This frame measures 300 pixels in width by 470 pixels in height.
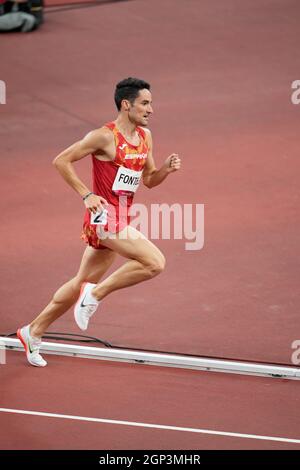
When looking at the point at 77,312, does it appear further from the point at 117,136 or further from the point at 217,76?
the point at 217,76

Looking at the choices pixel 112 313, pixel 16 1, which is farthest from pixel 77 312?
pixel 16 1

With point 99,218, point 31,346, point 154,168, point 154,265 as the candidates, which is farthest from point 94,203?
point 31,346

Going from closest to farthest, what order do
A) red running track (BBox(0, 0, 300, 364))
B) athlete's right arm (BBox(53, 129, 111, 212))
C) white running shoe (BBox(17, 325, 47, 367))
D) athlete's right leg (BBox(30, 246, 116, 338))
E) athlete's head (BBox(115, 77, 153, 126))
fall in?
athlete's right arm (BBox(53, 129, 111, 212))
athlete's head (BBox(115, 77, 153, 126))
athlete's right leg (BBox(30, 246, 116, 338))
white running shoe (BBox(17, 325, 47, 367))
red running track (BBox(0, 0, 300, 364))

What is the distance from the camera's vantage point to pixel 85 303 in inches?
345

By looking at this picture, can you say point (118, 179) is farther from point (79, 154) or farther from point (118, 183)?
point (79, 154)

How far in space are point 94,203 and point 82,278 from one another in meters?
0.85

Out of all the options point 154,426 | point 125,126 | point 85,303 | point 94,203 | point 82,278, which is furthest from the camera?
point 82,278

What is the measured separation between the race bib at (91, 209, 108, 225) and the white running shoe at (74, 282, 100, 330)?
59 centimetres

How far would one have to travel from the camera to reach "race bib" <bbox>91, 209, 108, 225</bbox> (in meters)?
8.36

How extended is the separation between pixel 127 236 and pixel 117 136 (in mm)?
781

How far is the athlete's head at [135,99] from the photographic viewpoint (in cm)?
850

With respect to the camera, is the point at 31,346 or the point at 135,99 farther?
the point at 31,346

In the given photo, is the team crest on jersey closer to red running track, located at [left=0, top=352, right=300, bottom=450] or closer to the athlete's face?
the athlete's face

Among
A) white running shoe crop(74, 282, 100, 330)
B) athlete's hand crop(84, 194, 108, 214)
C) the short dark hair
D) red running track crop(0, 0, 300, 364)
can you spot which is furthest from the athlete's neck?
red running track crop(0, 0, 300, 364)
